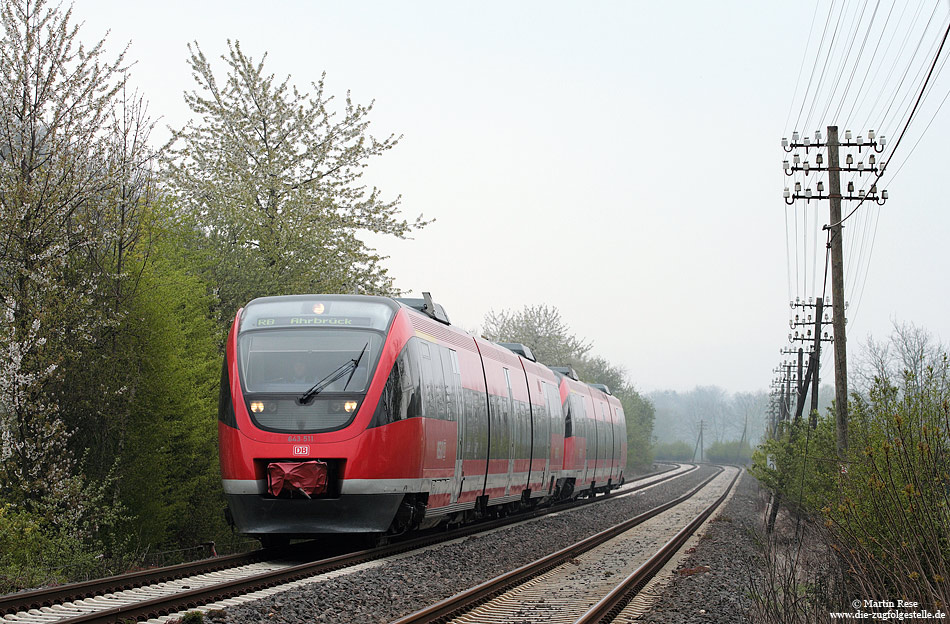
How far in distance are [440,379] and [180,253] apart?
22.2 ft

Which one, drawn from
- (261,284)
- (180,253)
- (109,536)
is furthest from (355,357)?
(261,284)

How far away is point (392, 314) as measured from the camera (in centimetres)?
1306

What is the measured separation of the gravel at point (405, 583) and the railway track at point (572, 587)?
44 cm

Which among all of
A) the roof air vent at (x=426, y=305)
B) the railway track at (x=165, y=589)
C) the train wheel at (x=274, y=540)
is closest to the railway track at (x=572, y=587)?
the railway track at (x=165, y=589)

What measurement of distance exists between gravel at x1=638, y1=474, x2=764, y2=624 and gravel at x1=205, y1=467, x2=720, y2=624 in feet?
7.40

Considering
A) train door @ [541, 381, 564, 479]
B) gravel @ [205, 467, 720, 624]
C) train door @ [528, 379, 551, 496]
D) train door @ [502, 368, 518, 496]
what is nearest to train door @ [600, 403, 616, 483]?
train door @ [541, 381, 564, 479]

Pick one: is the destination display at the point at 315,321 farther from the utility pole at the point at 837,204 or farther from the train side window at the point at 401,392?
the utility pole at the point at 837,204

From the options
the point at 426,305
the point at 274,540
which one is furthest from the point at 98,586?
the point at 426,305

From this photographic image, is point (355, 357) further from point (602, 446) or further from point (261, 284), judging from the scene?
point (602, 446)

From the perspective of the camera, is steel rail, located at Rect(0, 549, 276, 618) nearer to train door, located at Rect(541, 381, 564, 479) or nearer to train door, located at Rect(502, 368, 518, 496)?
train door, located at Rect(502, 368, 518, 496)

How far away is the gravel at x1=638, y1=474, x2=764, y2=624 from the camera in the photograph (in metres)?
9.69

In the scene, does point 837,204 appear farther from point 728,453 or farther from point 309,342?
point 728,453

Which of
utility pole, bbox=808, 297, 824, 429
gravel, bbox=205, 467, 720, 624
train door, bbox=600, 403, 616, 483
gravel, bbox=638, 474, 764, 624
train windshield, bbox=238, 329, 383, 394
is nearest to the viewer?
gravel, bbox=205, 467, 720, 624

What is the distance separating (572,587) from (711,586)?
5.54 ft
